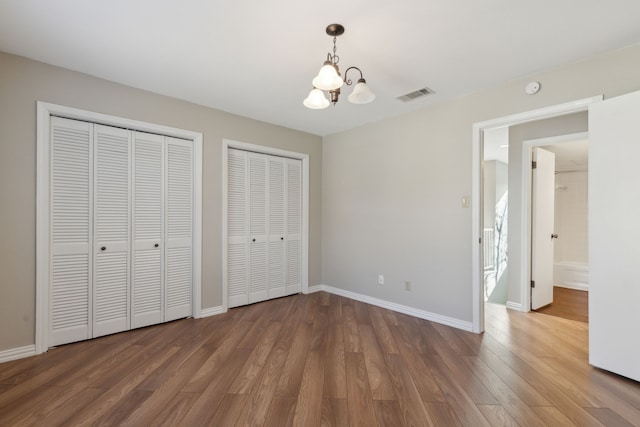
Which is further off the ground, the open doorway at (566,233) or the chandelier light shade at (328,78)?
the chandelier light shade at (328,78)

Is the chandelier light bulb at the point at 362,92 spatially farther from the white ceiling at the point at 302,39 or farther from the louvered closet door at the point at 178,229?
the louvered closet door at the point at 178,229

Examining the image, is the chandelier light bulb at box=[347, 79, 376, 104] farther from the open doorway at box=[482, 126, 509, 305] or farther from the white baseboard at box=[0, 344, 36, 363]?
the open doorway at box=[482, 126, 509, 305]

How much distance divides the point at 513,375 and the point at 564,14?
247 centimetres

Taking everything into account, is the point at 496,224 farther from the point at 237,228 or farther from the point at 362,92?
the point at 362,92

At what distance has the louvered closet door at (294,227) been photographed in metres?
4.41

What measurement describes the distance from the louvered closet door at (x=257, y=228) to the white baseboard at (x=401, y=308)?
0.87m

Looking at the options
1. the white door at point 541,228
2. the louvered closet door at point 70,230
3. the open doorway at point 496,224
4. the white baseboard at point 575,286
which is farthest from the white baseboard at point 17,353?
the white baseboard at point 575,286

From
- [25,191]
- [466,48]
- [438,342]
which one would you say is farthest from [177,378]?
[466,48]

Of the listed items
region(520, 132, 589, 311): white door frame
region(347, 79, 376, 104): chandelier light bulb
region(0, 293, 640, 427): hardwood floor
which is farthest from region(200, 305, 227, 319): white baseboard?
region(520, 132, 589, 311): white door frame

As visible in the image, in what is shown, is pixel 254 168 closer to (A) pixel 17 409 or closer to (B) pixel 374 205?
(B) pixel 374 205

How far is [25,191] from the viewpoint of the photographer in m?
2.46

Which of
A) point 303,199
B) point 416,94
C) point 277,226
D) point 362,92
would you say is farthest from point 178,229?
point 416,94

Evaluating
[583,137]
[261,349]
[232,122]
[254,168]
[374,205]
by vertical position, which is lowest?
[261,349]

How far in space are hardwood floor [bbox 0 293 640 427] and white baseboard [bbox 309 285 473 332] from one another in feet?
0.53
